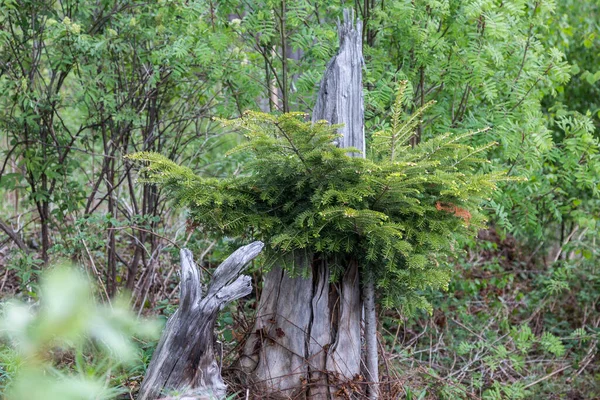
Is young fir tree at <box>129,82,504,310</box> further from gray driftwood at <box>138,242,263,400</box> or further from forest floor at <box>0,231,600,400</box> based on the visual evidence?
forest floor at <box>0,231,600,400</box>

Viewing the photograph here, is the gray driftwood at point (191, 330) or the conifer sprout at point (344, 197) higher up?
the conifer sprout at point (344, 197)

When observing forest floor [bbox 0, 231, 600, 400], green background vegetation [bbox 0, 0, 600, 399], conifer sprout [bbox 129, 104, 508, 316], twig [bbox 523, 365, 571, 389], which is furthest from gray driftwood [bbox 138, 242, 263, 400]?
twig [bbox 523, 365, 571, 389]

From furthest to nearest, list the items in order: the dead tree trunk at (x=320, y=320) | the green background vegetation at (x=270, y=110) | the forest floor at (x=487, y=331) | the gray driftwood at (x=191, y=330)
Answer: the forest floor at (x=487, y=331)
the green background vegetation at (x=270, y=110)
the dead tree trunk at (x=320, y=320)
the gray driftwood at (x=191, y=330)

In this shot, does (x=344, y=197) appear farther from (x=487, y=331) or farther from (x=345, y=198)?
(x=487, y=331)

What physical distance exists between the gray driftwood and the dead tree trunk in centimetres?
51

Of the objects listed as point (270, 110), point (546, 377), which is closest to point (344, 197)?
point (270, 110)

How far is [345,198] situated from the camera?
10.5 ft

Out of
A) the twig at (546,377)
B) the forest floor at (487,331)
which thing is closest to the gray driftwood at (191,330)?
the forest floor at (487,331)

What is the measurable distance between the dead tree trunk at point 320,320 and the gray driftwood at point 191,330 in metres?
0.51

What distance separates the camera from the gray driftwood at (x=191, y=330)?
3205 mm

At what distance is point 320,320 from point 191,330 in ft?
2.81

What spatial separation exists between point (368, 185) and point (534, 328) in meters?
4.44

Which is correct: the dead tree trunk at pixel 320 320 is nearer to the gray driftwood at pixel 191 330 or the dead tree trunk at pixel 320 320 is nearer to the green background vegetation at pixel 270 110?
the green background vegetation at pixel 270 110

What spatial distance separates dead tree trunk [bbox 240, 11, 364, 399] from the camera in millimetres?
3715
